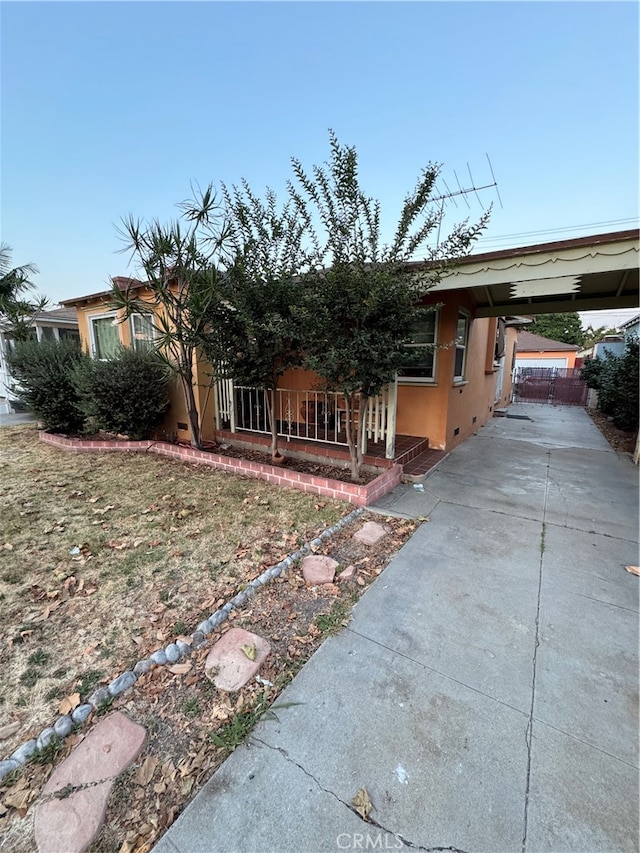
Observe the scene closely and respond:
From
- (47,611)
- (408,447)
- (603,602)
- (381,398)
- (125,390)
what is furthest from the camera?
(125,390)

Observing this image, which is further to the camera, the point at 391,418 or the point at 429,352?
the point at 429,352

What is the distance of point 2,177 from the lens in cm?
908

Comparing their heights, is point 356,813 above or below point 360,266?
below

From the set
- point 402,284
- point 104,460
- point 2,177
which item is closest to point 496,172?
point 402,284

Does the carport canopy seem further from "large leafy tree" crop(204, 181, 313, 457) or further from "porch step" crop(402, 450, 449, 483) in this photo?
"porch step" crop(402, 450, 449, 483)

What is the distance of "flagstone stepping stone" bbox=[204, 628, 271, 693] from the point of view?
1.87 meters

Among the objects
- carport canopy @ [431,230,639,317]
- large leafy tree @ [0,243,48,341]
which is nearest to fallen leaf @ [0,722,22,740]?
carport canopy @ [431,230,639,317]

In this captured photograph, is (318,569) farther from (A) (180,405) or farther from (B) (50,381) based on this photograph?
(B) (50,381)

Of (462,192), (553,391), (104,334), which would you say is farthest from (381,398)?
(553,391)

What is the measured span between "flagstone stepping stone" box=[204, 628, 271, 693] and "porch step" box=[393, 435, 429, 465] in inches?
127

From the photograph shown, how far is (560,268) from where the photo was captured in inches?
148

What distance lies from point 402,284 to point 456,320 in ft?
8.10

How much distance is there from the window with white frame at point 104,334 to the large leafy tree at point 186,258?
2781 millimetres

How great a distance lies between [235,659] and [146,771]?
599 millimetres
